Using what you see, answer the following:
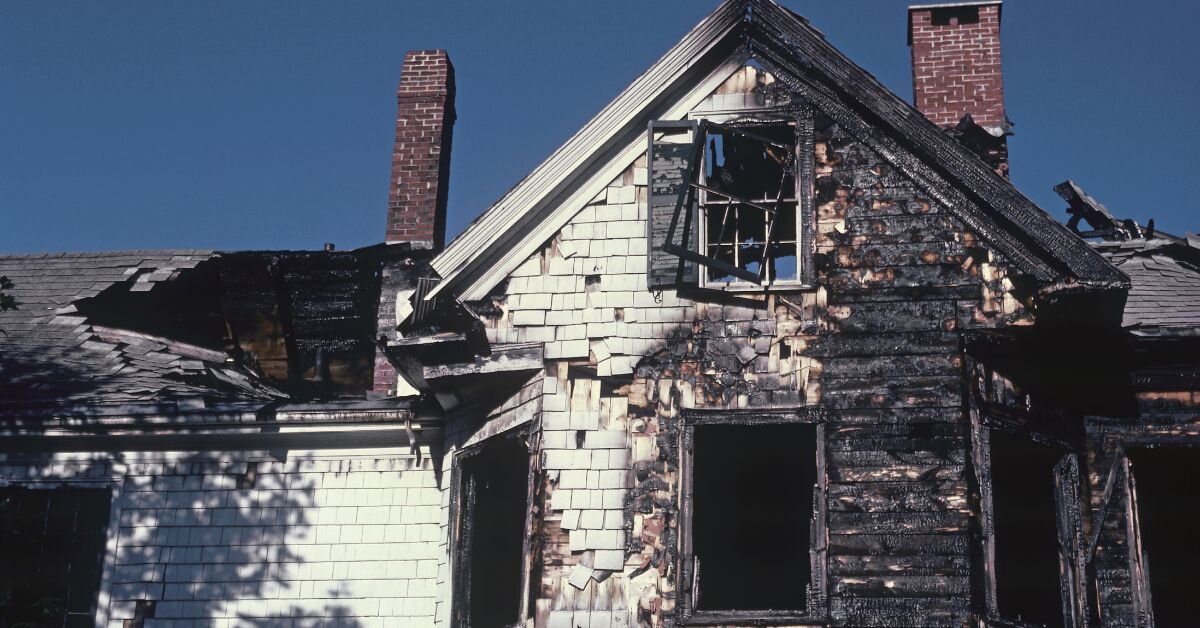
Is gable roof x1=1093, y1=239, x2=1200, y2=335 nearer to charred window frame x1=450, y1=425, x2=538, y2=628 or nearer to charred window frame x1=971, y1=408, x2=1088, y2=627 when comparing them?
charred window frame x1=971, y1=408, x2=1088, y2=627

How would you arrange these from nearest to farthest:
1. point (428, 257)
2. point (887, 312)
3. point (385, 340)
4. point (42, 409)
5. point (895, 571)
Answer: point (895, 571)
point (887, 312)
point (385, 340)
point (42, 409)
point (428, 257)

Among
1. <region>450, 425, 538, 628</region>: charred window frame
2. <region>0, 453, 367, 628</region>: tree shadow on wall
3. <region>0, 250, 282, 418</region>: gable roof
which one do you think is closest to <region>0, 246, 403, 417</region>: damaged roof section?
<region>0, 250, 282, 418</region>: gable roof

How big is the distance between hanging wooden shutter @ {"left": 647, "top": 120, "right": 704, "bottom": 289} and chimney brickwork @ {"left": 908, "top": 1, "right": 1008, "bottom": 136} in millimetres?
4444

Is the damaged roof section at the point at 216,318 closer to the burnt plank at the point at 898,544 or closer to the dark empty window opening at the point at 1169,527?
the burnt plank at the point at 898,544

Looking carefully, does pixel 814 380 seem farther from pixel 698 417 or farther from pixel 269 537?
pixel 269 537

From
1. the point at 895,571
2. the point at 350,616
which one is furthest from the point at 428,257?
the point at 895,571

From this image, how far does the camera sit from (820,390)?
40.8 ft

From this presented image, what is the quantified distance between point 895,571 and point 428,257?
781cm

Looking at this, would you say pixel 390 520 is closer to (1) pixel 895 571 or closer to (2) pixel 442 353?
(2) pixel 442 353

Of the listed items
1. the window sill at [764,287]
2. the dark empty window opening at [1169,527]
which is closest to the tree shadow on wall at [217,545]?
the window sill at [764,287]

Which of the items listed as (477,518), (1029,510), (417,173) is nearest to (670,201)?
(477,518)

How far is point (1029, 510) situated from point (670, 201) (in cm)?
433

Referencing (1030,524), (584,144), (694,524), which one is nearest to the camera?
(694,524)

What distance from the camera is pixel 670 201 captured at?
13.1m
